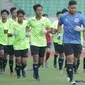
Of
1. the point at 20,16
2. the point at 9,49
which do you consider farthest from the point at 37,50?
the point at 9,49

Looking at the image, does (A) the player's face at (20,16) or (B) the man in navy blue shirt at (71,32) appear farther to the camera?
(A) the player's face at (20,16)

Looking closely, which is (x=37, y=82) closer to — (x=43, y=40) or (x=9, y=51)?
(x=43, y=40)

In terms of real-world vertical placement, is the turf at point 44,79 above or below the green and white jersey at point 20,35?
below

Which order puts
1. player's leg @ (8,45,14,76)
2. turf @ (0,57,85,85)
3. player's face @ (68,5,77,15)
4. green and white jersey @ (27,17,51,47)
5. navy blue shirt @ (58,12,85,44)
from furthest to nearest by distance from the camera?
player's leg @ (8,45,14,76) < green and white jersey @ (27,17,51,47) < turf @ (0,57,85,85) < navy blue shirt @ (58,12,85,44) < player's face @ (68,5,77,15)

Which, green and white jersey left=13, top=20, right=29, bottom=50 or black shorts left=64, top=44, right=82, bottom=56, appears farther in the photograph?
green and white jersey left=13, top=20, right=29, bottom=50

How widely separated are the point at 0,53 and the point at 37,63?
7.70 feet

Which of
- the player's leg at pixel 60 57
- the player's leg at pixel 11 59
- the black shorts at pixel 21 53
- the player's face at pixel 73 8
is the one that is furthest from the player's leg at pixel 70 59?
the player's leg at pixel 60 57

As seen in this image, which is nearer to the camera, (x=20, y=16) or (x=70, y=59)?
(x=70, y=59)

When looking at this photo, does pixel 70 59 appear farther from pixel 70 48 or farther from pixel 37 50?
pixel 37 50

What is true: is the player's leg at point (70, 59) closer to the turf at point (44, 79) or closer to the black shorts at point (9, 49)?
the turf at point (44, 79)

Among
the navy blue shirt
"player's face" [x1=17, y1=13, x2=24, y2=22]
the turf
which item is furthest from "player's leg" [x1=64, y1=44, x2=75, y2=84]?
"player's face" [x1=17, y1=13, x2=24, y2=22]

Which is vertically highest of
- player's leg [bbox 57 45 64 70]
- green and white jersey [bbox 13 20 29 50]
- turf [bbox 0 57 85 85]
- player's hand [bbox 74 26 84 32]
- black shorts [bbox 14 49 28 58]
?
player's hand [bbox 74 26 84 32]

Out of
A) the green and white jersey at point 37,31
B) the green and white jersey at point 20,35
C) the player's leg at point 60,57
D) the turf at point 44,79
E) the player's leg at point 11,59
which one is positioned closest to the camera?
the turf at point 44,79

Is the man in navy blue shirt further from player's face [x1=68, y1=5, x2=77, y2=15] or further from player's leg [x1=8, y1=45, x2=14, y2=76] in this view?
player's leg [x1=8, y1=45, x2=14, y2=76]
